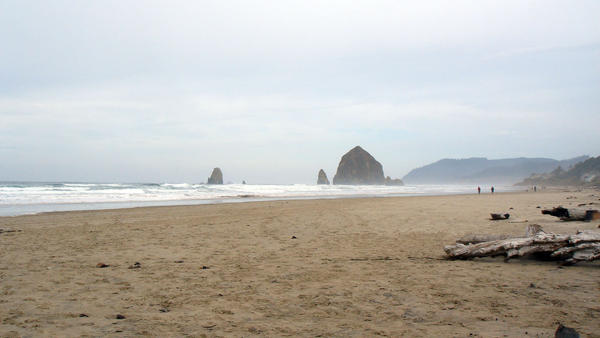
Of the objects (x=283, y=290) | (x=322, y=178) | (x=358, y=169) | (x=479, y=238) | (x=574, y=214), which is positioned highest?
(x=358, y=169)

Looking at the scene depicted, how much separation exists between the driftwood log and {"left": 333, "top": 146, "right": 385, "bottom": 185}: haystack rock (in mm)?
158131

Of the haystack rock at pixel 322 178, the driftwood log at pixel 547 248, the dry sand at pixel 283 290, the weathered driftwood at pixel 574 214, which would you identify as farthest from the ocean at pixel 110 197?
the haystack rock at pixel 322 178

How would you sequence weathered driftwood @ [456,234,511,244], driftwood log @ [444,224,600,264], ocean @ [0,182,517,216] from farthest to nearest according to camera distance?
ocean @ [0,182,517,216] → weathered driftwood @ [456,234,511,244] → driftwood log @ [444,224,600,264]

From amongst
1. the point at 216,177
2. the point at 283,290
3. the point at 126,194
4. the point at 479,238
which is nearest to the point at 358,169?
the point at 216,177

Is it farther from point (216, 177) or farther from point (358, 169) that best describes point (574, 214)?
point (358, 169)

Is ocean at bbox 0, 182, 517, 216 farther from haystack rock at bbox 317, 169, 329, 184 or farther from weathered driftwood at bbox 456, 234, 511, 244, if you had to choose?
haystack rock at bbox 317, 169, 329, 184

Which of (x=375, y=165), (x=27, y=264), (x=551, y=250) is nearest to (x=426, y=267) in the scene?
(x=551, y=250)

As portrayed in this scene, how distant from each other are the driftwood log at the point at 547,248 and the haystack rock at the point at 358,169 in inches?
6226

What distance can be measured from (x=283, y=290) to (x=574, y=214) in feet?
36.5

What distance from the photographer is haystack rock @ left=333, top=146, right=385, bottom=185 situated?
167 m

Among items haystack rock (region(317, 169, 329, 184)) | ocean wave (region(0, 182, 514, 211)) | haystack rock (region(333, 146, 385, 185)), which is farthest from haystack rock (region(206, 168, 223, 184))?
ocean wave (region(0, 182, 514, 211))

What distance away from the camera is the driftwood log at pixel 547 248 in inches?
242

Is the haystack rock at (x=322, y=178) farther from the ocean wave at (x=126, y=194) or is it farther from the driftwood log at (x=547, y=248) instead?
the driftwood log at (x=547, y=248)

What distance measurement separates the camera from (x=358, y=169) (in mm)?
168250
